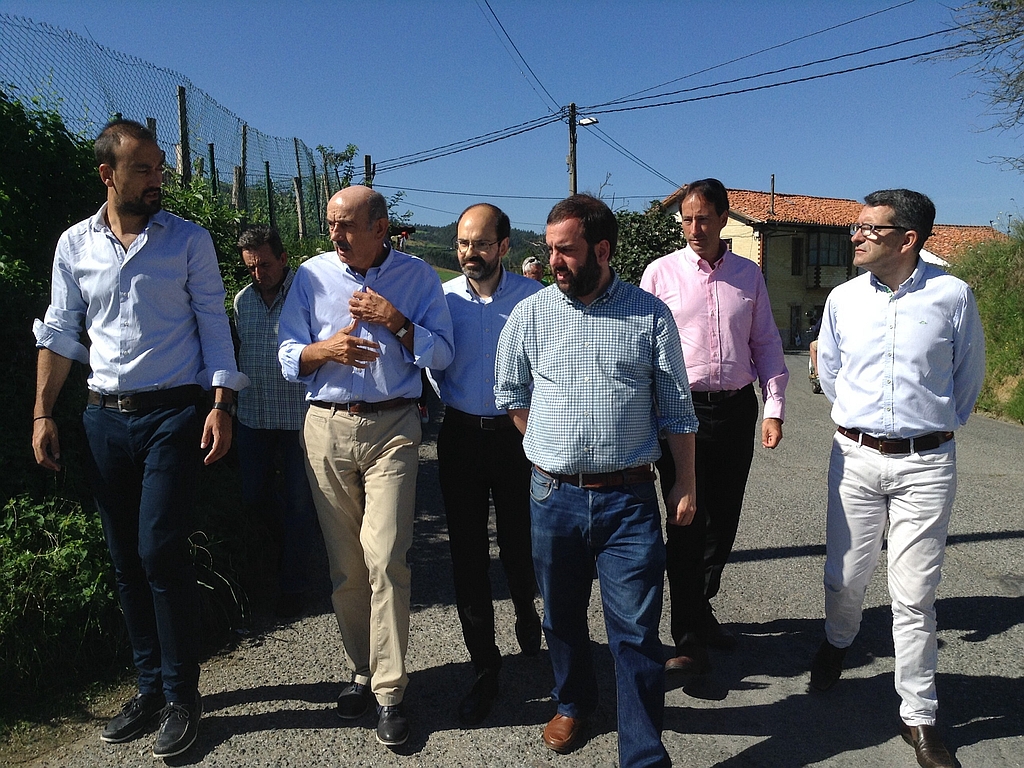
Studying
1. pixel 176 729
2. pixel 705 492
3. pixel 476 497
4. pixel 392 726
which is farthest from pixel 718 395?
pixel 176 729

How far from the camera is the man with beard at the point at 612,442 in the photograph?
2826 mm

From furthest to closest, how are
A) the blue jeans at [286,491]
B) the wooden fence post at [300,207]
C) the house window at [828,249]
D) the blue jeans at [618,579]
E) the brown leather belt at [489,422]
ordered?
the house window at [828,249] → the wooden fence post at [300,207] → the blue jeans at [286,491] → the brown leather belt at [489,422] → the blue jeans at [618,579]

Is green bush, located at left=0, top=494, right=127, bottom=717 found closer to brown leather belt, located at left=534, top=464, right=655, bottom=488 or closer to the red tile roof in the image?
brown leather belt, located at left=534, top=464, right=655, bottom=488

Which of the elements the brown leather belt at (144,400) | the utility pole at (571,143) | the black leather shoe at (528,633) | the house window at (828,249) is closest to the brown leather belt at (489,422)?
the black leather shoe at (528,633)

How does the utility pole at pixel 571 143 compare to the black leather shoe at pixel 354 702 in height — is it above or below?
above

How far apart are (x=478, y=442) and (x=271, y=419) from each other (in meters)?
1.69

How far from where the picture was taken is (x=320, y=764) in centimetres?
305

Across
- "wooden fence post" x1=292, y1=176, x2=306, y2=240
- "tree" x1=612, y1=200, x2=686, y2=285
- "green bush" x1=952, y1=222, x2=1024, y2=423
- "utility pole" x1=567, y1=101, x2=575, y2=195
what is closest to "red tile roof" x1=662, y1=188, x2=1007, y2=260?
"utility pole" x1=567, y1=101, x2=575, y2=195

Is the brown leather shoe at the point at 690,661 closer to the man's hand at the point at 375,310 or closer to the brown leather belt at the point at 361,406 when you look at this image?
the brown leather belt at the point at 361,406

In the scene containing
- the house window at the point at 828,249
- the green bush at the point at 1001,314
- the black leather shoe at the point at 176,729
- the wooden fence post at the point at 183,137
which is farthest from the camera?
the house window at the point at 828,249

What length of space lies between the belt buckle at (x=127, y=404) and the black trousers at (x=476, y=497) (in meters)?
1.24

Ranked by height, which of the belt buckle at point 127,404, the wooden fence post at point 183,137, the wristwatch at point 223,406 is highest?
the wooden fence post at point 183,137

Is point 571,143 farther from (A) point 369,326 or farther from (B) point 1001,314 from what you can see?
(A) point 369,326

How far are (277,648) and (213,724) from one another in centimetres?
68
